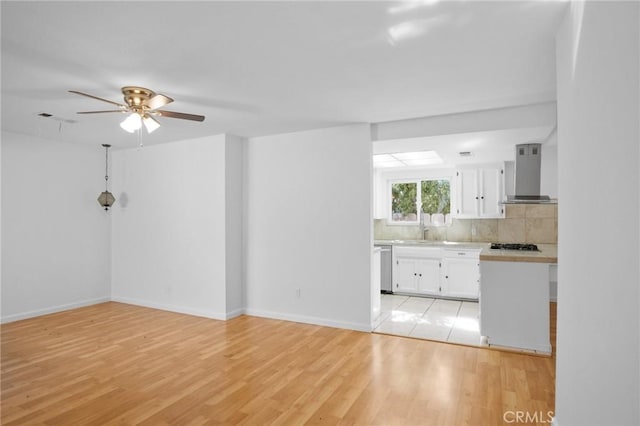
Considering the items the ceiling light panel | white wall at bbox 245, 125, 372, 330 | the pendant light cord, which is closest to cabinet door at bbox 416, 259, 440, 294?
the ceiling light panel

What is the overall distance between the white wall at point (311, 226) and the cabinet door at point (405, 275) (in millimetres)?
2194

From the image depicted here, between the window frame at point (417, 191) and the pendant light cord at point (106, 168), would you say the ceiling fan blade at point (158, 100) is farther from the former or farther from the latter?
the window frame at point (417, 191)

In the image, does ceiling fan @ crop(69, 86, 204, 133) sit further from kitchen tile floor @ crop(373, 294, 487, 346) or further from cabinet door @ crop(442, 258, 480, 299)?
cabinet door @ crop(442, 258, 480, 299)

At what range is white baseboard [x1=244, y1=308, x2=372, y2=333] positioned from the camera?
14.8 feet

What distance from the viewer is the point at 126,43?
7.99ft

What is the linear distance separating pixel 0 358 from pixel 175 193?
106 inches

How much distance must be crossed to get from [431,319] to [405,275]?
154cm

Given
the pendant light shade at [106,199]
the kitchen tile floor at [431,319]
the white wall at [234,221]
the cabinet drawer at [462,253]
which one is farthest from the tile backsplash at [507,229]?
the pendant light shade at [106,199]

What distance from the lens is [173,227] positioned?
5520mm

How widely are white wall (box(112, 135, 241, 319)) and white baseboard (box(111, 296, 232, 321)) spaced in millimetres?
14

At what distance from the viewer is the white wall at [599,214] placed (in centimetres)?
123

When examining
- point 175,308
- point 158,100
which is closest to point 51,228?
point 175,308

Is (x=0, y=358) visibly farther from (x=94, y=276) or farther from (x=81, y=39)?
(x=81, y=39)

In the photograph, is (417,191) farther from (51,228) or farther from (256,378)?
(51,228)
